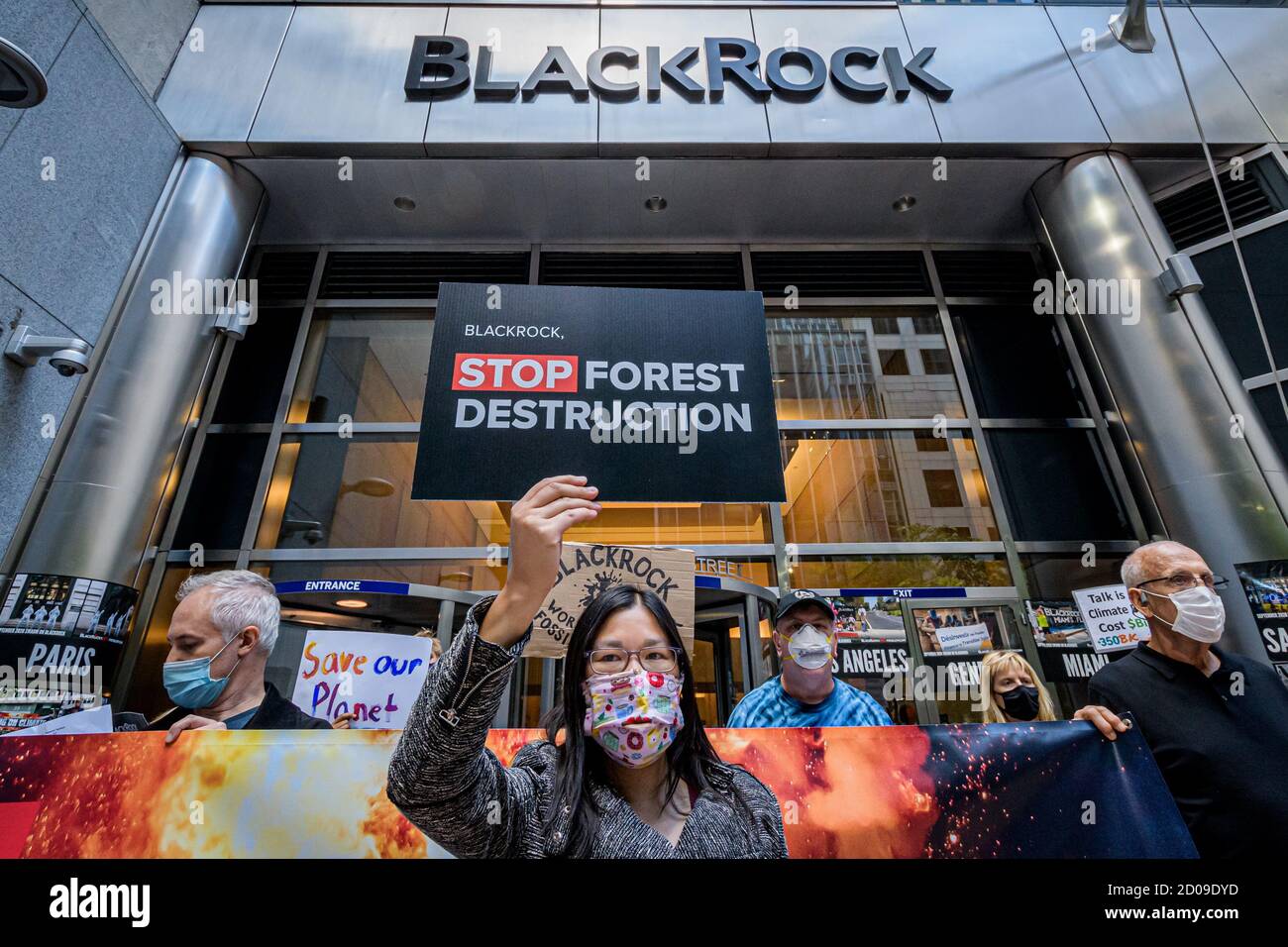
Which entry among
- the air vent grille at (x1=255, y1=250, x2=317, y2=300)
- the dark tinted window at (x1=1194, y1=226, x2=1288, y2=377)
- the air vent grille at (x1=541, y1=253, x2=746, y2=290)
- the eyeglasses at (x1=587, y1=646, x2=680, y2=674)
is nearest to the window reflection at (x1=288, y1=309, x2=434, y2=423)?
the air vent grille at (x1=255, y1=250, x2=317, y2=300)

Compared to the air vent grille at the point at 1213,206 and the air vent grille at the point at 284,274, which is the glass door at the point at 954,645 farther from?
the air vent grille at the point at 284,274

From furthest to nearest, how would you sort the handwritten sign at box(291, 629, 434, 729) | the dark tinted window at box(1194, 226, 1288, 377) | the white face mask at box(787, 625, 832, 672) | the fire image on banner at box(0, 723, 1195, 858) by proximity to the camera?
the dark tinted window at box(1194, 226, 1288, 377) < the handwritten sign at box(291, 629, 434, 729) < the white face mask at box(787, 625, 832, 672) < the fire image on banner at box(0, 723, 1195, 858)

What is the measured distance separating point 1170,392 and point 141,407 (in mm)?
9613

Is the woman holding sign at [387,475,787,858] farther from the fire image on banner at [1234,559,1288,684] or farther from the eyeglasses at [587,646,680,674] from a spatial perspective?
the fire image on banner at [1234,559,1288,684]

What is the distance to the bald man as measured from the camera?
1.91 m

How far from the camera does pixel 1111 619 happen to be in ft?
17.0

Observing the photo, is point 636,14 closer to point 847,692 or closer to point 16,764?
point 847,692

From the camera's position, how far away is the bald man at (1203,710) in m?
1.91

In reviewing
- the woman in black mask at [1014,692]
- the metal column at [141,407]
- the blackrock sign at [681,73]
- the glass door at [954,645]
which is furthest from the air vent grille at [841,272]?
the metal column at [141,407]

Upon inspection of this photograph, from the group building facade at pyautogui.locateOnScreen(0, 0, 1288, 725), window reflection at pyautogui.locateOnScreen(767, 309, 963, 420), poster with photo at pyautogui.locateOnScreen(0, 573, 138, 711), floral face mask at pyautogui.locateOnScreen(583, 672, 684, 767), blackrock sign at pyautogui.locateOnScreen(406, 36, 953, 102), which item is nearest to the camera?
floral face mask at pyautogui.locateOnScreen(583, 672, 684, 767)

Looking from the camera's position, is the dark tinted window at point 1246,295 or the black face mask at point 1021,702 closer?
the black face mask at point 1021,702

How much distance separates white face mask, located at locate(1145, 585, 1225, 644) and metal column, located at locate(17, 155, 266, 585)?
7.19m
